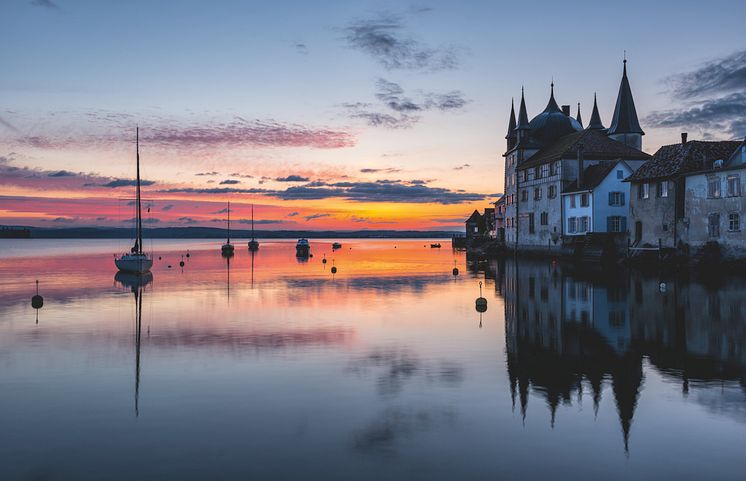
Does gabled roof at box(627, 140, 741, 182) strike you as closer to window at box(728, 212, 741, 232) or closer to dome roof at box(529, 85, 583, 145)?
window at box(728, 212, 741, 232)

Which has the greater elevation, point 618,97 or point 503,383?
point 618,97

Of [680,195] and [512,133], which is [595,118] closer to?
[512,133]

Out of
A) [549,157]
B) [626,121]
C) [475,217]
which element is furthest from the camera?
[475,217]

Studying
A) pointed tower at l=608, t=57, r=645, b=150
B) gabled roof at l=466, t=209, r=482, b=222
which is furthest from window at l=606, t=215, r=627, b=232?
gabled roof at l=466, t=209, r=482, b=222

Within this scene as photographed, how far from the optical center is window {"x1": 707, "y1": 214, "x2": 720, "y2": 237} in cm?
5275

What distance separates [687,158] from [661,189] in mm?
3727

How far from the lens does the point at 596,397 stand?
1558 cm

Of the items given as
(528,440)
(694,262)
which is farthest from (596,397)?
(694,262)

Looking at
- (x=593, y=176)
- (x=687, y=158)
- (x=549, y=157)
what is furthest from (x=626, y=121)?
(x=687, y=158)

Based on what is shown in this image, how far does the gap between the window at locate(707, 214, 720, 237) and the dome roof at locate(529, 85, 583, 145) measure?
38051mm

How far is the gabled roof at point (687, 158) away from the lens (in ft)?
185

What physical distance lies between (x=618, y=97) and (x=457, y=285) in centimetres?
5257

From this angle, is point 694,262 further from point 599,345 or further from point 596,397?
point 596,397

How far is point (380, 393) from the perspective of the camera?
16484 mm
